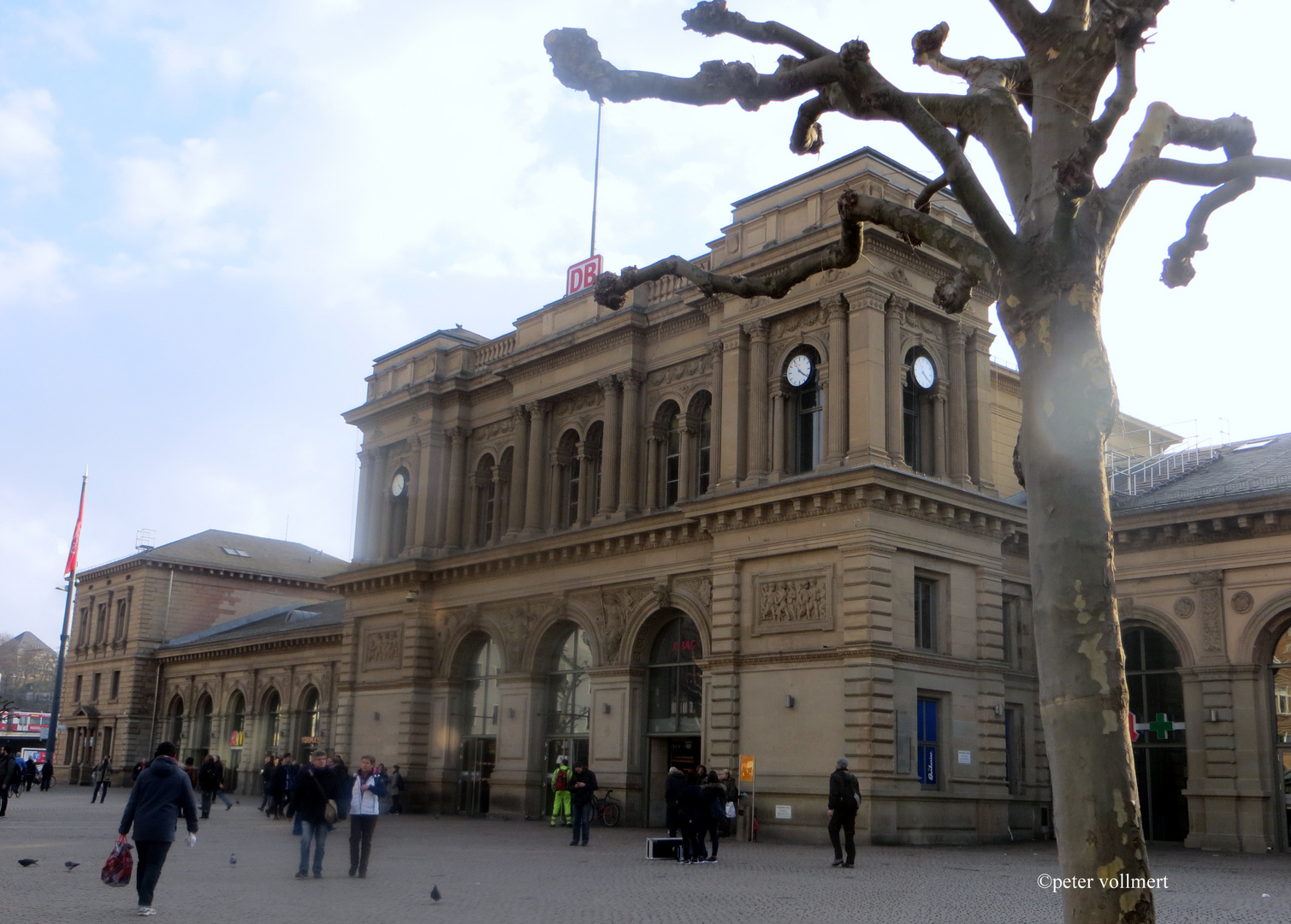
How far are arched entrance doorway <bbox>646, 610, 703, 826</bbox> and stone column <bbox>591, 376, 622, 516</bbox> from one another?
4.58 meters

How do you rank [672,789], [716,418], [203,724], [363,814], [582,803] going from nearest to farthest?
1. [363,814]
2. [672,789]
3. [582,803]
4. [716,418]
5. [203,724]

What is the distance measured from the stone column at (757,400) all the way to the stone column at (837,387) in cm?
208

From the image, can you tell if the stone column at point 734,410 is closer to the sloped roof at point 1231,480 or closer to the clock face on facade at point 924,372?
the clock face on facade at point 924,372

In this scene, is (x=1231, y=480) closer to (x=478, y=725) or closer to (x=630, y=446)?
(x=630, y=446)

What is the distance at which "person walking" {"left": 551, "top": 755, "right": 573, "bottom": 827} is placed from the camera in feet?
108

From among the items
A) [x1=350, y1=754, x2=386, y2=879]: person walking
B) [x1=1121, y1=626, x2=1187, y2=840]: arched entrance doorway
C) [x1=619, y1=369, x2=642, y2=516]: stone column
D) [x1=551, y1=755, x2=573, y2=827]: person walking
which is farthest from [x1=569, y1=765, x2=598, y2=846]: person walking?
[x1=1121, y1=626, x2=1187, y2=840]: arched entrance doorway

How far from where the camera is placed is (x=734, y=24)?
30.7ft

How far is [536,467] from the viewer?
1626 inches

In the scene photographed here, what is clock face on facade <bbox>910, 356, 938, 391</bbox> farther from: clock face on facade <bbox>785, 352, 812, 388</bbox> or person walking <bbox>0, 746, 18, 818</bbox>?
person walking <bbox>0, 746, 18, 818</bbox>

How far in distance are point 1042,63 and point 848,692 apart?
22337mm

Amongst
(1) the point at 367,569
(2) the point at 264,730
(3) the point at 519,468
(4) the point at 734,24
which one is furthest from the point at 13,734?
(4) the point at 734,24

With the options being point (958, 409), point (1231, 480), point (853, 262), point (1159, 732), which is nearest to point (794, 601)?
point (958, 409)

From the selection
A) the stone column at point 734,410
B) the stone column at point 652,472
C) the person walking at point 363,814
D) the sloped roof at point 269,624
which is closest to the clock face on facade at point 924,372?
the stone column at point 734,410

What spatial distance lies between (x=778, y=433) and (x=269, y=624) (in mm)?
44910
